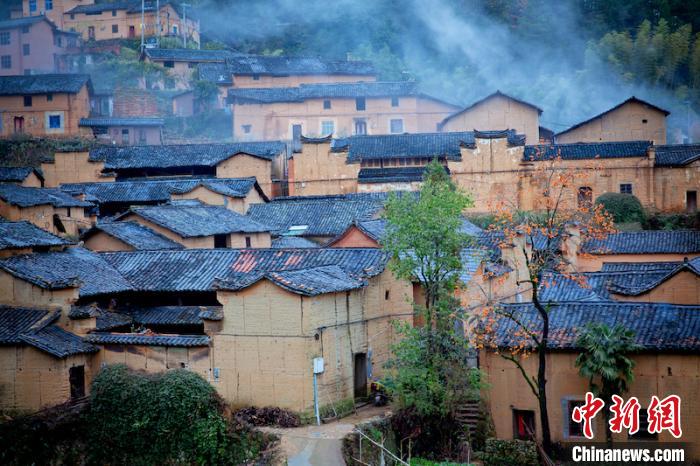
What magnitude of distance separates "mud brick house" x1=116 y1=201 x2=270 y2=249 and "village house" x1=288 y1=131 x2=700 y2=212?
707 centimetres

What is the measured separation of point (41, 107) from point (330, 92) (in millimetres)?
12299

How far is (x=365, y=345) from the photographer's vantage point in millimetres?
20875

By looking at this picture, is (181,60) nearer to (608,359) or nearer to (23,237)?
(23,237)

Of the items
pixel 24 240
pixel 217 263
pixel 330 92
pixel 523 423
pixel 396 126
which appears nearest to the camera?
pixel 523 423

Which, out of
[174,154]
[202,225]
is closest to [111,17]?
[174,154]

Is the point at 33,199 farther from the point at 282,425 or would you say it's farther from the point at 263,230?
the point at 282,425

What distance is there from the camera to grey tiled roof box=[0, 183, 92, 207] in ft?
98.7

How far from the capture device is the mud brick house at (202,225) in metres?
28.2

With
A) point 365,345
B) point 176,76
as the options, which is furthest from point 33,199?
point 176,76

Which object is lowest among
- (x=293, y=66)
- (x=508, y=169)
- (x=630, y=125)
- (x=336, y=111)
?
(x=508, y=169)

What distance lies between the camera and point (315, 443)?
57.9 feet

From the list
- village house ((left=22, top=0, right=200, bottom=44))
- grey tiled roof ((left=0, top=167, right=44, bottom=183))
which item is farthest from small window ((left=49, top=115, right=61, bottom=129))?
village house ((left=22, top=0, right=200, bottom=44))

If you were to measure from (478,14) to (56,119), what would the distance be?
2673cm

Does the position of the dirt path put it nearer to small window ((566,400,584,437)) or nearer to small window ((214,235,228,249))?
small window ((566,400,584,437))
